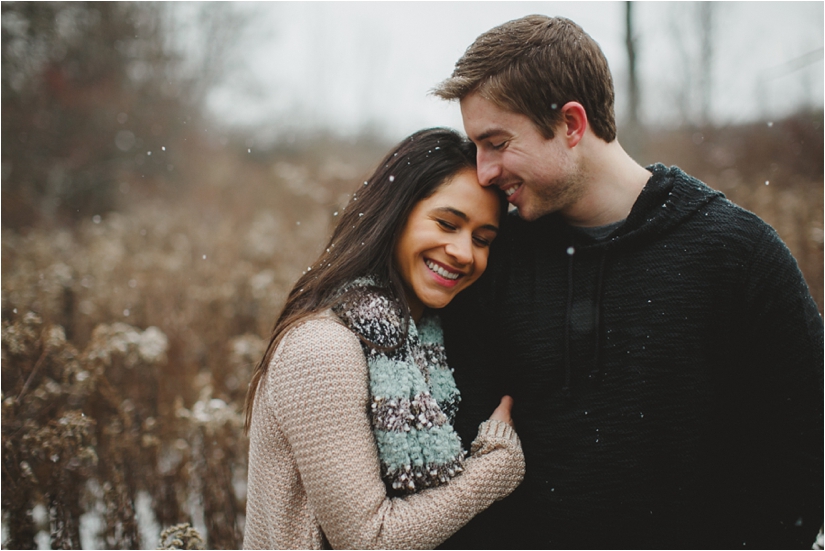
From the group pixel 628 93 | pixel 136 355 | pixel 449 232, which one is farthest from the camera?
pixel 628 93

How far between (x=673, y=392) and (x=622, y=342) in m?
0.21

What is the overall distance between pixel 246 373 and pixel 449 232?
2.46 m

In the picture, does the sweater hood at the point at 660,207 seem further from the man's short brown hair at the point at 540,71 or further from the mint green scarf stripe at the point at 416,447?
the mint green scarf stripe at the point at 416,447

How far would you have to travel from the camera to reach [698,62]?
800cm

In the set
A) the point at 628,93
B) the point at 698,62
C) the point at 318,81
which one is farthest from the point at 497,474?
the point at 318,81

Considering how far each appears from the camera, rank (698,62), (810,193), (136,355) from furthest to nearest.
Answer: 1. (698,62)
2. (810,193)
3. (136,355)

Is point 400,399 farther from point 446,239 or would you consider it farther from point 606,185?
point 606,185

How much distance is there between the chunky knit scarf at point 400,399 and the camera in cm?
160

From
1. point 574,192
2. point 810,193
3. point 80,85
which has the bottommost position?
point 574,192

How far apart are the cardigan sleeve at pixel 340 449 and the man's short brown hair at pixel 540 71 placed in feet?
3.24

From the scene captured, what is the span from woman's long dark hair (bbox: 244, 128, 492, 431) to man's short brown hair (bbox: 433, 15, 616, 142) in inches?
9.8

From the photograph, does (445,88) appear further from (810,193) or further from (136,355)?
(810,193)

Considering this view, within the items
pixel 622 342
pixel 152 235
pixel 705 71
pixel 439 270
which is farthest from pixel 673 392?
pixel 152 235

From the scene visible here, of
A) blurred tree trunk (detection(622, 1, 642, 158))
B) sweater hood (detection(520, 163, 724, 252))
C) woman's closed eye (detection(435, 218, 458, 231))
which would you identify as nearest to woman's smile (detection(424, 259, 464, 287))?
woman's closed eye (detection(435, 218, 458, 231))
